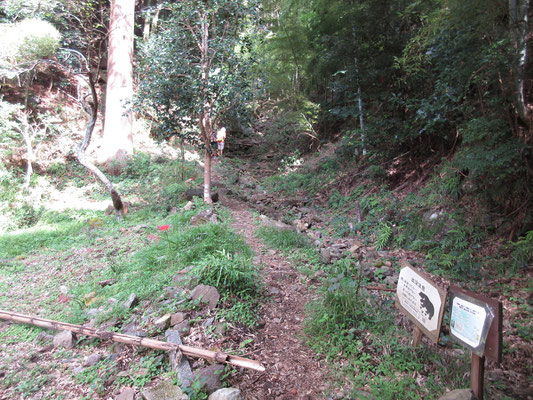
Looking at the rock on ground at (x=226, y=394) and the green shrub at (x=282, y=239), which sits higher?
the green shrub at (x=282, y=239)

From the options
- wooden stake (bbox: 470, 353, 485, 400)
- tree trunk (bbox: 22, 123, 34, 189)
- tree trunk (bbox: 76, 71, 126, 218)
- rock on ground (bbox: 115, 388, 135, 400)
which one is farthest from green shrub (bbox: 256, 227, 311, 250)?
tree trunk (bbox: 22, 123, 34, 189)

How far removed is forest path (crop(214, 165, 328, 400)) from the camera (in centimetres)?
270

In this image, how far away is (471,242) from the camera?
4902 millimetres

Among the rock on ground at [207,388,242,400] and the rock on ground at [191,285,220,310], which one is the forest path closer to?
the rock on ground at [207,388,242,400]

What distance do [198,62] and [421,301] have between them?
22.3ft

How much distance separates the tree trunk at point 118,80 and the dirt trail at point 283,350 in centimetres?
850

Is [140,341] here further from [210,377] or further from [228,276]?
[228,276]

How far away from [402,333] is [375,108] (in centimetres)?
656

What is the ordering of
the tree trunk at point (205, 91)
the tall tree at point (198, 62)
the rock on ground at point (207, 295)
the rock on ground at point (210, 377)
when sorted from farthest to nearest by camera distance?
the tree trunk at point (205, 91)
the tall tree at point (198, 62)
the rock on ground at point (207, 295)
the rock on ground at point (210, 377)

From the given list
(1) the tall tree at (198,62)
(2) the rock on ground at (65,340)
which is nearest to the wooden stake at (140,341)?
(2) the rock on ground at (65,340)

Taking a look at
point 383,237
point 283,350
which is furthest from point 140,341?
point 383,237

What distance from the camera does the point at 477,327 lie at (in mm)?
2123

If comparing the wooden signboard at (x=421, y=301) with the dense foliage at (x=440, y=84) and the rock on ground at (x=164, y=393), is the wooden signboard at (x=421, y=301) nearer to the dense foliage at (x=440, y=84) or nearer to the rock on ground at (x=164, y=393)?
the rock on ground at (x=164, y=393)

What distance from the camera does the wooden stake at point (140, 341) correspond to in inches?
109
